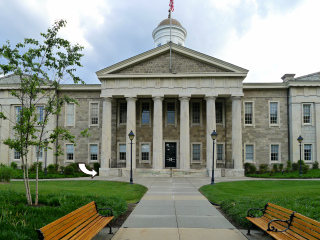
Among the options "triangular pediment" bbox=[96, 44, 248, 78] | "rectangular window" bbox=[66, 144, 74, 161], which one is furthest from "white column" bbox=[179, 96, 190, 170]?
"rectangular window" bbox=[66, 144, 74, 161]

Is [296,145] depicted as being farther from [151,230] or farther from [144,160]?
[151,230]

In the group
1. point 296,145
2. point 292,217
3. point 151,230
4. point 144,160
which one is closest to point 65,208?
point 151,230

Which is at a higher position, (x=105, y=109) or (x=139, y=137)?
(x=105, y=109)

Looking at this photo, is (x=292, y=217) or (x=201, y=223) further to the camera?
(x=201, y=223)

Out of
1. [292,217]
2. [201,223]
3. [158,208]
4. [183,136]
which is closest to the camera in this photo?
[292,217]

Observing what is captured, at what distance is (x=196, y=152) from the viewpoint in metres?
34.4

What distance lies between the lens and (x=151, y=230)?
8.28m

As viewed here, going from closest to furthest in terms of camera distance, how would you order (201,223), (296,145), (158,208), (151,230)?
(151,230) < (201,223) < (158,208) < (296,145)

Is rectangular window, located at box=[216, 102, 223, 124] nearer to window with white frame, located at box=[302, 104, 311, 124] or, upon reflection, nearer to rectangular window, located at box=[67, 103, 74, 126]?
window with white frame, located at box=[302, 104, 311, 124]

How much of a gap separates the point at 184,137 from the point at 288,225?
23.5m

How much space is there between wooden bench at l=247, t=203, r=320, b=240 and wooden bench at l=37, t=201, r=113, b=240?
13.9 ft

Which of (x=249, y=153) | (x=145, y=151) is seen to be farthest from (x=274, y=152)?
(x=145, y=151)

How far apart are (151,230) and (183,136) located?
22418mm

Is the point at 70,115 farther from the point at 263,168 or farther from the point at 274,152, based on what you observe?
the point at 274,152
